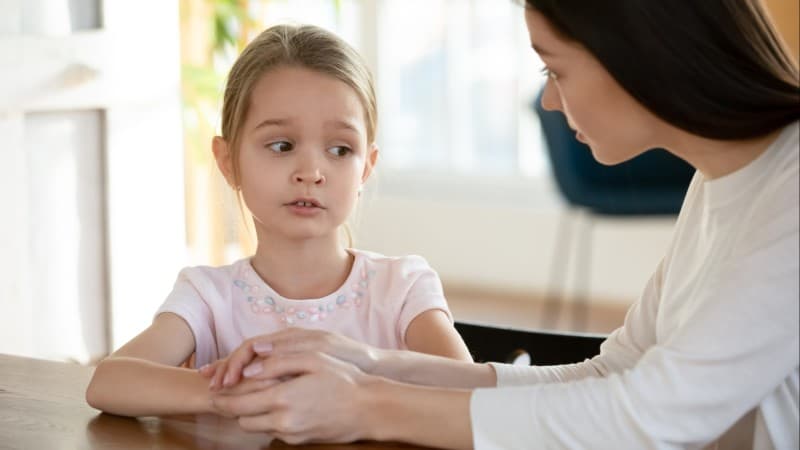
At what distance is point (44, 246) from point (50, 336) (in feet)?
0.79

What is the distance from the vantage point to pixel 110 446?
1267mm

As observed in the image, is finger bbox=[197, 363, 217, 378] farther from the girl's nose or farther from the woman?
the girl's nose

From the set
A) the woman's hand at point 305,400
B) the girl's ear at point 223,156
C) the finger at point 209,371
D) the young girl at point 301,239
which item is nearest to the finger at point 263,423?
the woman's hand at point 305,400

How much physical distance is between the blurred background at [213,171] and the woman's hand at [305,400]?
2.01ft

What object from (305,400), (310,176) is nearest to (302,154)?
(310,176)

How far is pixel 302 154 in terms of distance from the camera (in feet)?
5.46

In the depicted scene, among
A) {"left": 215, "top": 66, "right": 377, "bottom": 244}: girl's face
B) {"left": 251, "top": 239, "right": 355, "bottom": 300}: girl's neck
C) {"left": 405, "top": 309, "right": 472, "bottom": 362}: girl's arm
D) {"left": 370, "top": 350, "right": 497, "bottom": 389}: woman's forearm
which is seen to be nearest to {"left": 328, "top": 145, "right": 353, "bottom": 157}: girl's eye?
{"left": 215, "top": 66, "right": 377, "bottom": 244}: girl's face

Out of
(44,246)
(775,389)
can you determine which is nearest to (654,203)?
(44,246)

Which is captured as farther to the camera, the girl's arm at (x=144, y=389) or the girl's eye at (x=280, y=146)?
the girl's eye at (x=280, y=146)

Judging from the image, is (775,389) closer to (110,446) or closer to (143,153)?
(110,446)

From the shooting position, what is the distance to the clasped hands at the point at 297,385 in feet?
4.12

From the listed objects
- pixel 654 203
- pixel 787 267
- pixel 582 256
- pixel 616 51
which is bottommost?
pixel 582 256

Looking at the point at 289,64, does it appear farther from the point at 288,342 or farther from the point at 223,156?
the point at 288,342

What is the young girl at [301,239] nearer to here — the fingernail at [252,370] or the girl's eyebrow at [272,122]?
the girl's eyebrow at [272,122]
